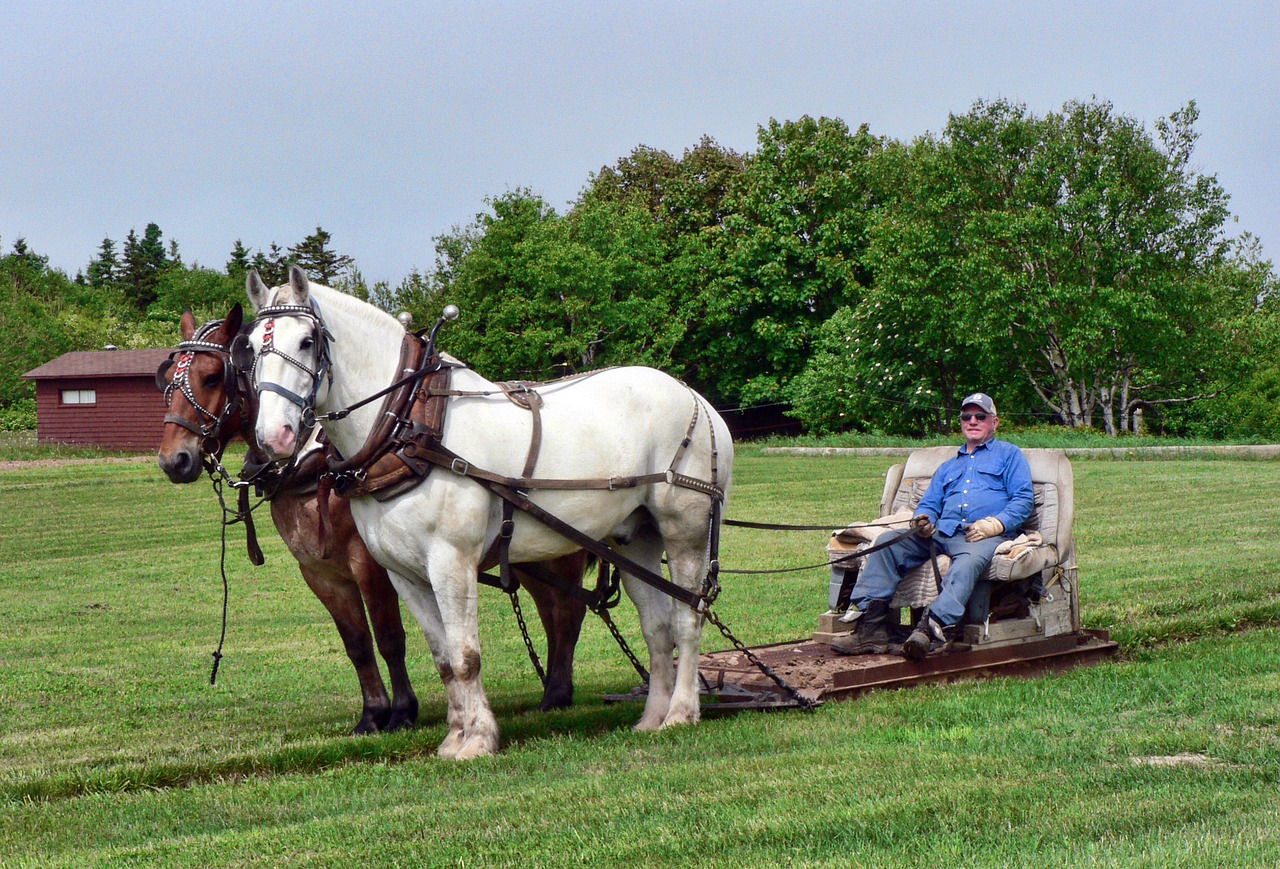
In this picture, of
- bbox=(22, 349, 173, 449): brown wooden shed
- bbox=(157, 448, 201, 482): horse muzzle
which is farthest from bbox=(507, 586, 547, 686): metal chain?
bbox=(22, 349, 173, 449): brown wooden shed

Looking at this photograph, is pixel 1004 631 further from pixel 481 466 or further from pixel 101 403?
pixel 101 403

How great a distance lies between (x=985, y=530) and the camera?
7.50 metres

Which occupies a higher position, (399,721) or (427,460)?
(427,460)

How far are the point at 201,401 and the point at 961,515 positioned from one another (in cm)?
429

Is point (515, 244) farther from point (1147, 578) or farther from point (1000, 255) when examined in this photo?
point (1147, 578)

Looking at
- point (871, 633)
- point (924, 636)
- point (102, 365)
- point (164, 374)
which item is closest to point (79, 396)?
point (102, 365)

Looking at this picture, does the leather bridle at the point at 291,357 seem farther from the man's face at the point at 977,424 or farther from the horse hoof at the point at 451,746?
the man's face at the point at 977,424

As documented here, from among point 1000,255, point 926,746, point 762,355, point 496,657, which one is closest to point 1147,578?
point 496,657

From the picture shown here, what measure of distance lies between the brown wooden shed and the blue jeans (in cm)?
4405

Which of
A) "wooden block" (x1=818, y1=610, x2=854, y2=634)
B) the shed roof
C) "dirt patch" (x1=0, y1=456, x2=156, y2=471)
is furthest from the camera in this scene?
the shed roof

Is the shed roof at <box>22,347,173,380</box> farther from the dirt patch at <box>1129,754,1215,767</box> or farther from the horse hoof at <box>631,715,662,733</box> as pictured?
the dirt patch at <box>1129,754,1215,767</box>

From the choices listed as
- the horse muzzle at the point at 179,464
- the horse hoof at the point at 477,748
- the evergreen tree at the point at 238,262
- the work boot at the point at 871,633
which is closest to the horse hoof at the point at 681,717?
the horse hoof at the point at 477,748

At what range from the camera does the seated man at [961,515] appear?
7.57m

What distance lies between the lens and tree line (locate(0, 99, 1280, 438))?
1357 inches
